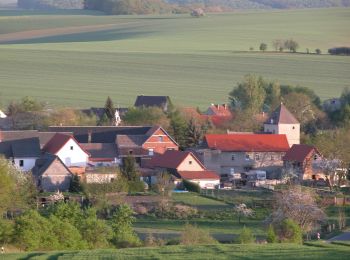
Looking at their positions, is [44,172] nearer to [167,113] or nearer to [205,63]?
[167,113]

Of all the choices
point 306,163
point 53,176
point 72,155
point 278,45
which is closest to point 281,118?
point 306,163

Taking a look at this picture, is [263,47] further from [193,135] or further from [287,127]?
[193,135]

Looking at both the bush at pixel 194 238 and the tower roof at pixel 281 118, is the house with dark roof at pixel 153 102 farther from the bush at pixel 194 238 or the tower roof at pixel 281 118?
the bush at pixel 194 238

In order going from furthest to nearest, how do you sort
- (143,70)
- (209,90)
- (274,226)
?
1. (143,70)
2. (209,90)
3. (274,226)

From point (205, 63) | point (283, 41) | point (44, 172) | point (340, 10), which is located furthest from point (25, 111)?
point (340, 10)

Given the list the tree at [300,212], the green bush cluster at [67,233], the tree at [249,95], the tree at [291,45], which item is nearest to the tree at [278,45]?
the tree at [291,45]

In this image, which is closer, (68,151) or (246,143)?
(68,151)
